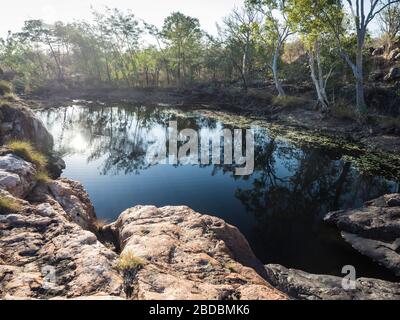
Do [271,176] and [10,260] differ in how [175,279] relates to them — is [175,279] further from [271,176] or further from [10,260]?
[271,176]

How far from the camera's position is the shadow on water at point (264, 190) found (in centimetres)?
966

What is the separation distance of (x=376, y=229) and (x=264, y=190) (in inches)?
219

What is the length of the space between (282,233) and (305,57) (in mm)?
44053

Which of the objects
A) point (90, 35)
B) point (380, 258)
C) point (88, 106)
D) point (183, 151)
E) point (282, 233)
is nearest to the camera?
point (380, 258)

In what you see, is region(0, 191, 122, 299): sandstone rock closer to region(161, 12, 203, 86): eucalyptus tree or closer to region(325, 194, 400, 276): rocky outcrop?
region(325, 194, 400, 276): rocky outcrop

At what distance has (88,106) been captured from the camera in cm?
4438

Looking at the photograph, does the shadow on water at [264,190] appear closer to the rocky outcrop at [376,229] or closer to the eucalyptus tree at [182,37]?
the rocky outcrop at [376,229]

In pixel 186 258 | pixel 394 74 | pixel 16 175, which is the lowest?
pixel 186 258

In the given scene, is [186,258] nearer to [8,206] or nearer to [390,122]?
[8,206]

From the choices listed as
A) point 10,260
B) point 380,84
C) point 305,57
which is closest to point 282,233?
point 10,260

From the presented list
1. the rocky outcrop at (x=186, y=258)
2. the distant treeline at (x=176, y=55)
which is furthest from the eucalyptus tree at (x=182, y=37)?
the rocky outcrop at (x=186, y=258)

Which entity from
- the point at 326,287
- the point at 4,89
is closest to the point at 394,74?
the point at 326,287

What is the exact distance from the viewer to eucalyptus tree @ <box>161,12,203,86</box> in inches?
2152

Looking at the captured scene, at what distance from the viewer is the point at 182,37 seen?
56.1m
